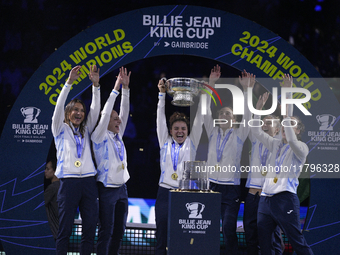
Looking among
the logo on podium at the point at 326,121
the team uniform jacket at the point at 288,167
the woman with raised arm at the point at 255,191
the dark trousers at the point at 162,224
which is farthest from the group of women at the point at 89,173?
the logo on podium at the point at 326,121

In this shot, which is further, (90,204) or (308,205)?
(308,205)

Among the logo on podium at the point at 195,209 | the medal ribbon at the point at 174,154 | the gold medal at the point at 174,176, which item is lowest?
the logo on podium at the point at 195,209

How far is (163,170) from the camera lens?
401 cm

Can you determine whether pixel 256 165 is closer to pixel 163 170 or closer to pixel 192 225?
pixel 163 170

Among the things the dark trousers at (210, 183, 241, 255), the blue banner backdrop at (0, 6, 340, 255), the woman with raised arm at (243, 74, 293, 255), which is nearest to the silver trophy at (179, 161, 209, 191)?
the dark trousers at (210, 183, 241, 255)

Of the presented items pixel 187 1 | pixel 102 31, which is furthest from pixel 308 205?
pixel 102 31

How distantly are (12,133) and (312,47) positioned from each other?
4096 millimetres

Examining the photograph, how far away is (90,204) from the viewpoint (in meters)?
3.59

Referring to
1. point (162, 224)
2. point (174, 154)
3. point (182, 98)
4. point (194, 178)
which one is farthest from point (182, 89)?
point (162, 224)

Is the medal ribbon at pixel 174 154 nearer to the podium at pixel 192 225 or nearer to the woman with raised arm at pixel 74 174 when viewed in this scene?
the woman with raised arm at pixel 74 174

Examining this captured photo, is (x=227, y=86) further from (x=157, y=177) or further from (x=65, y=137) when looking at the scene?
(x=65, y=137)

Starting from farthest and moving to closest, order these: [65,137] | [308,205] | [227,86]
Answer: [227,86]
[308,205]
[65,137]

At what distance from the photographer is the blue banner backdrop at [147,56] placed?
450 cm

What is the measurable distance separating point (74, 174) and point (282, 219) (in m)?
2.11
